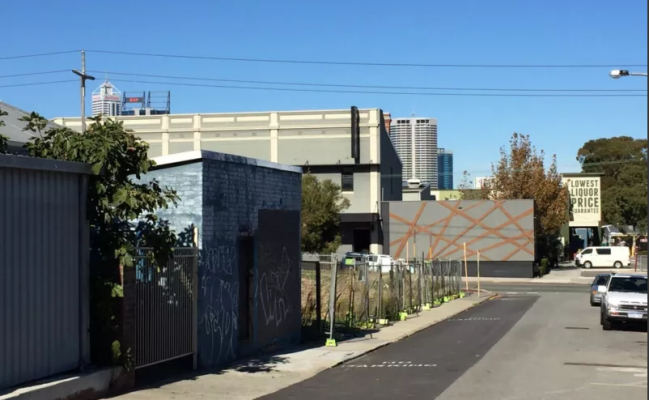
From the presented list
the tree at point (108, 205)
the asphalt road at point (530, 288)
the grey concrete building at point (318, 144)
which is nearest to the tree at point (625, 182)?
the asphalt road at point (530, 288)

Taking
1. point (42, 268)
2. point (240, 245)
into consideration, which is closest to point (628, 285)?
point (240, 245)

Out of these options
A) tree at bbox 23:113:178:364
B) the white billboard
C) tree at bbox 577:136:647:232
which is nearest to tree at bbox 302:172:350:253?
tree at bbox 577:136:647:232

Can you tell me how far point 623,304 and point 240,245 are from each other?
11.5 metres

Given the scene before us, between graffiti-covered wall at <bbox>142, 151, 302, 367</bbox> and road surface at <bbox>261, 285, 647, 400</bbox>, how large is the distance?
187 cm

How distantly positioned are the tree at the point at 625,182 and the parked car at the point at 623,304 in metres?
47.1

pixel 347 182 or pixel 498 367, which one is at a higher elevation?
pixel 347 182

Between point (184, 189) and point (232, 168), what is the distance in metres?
1.31

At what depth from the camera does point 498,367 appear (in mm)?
13578

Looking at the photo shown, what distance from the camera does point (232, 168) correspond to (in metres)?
13.6

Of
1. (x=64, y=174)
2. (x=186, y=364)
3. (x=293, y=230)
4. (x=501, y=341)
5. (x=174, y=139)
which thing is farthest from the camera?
(x=174, y=139)

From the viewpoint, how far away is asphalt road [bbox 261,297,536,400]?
11000 millimetres

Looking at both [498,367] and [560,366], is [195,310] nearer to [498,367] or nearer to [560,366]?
[498,367]

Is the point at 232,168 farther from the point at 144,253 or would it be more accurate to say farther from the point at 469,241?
the point at 469,241

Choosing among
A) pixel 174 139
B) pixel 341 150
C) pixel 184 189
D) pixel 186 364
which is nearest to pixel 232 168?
pixel 184 189
